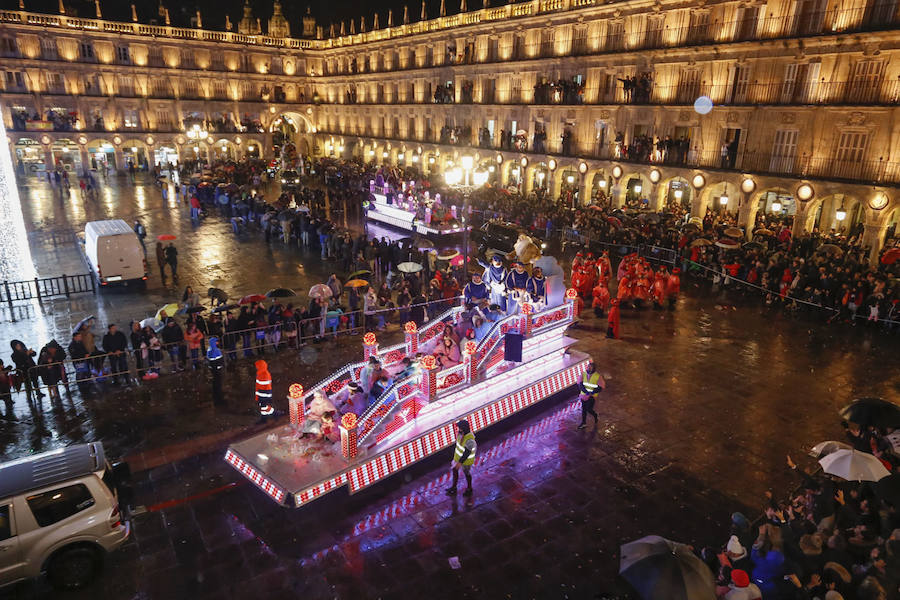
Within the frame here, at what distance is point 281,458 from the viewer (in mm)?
9359

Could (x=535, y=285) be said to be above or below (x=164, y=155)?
below

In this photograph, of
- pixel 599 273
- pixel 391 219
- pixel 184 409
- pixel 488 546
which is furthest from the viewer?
pixel 391 219

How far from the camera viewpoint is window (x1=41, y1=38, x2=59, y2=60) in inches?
1933

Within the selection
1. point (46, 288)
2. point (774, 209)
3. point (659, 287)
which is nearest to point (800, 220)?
point (774, 209)

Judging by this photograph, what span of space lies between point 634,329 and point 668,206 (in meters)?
16.7

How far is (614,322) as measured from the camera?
1609 cm

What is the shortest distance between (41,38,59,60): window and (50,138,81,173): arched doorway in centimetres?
697

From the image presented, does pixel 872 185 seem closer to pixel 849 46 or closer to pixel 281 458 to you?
pixel 849 46

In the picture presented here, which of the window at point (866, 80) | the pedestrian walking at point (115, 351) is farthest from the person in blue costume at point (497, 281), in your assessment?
the window at point (866, 80)

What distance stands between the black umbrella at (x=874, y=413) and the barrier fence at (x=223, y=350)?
7.88 m

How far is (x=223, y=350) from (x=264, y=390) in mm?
3877

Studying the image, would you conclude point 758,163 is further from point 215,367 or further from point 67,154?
point 67,154

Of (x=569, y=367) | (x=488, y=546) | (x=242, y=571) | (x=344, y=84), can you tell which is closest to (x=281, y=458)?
(x=242, y=571)

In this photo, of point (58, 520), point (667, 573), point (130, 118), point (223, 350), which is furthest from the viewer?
point (130, 118)
